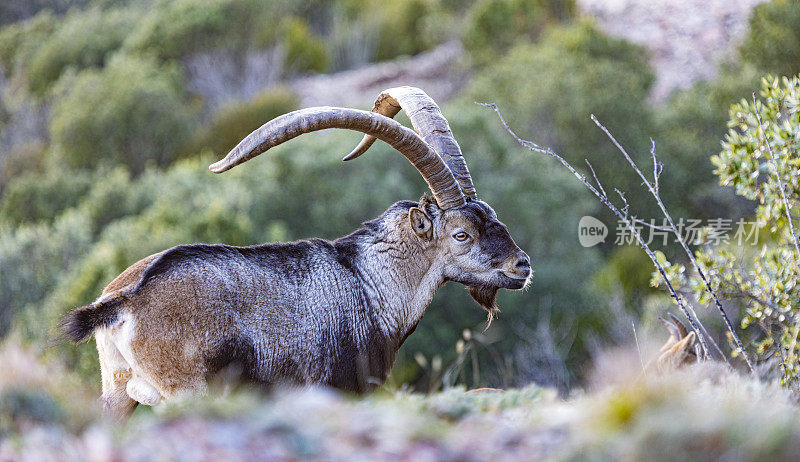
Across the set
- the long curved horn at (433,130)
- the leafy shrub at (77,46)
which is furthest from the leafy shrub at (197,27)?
the long curved horn at (433,130)

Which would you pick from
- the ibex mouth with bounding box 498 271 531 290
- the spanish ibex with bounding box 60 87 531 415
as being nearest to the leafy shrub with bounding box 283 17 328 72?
the spanish ibex with bounding box 60 87 531 415

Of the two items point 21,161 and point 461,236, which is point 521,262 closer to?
point 461,236

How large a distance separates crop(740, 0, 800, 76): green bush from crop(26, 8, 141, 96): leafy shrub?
3950 centimetres

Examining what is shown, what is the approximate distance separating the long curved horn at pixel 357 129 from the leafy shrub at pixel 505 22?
50003mm

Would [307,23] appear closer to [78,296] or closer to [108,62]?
[108,62]

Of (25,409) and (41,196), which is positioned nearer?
(25,409)

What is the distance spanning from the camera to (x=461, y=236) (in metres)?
7.04

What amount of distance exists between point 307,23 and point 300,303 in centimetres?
6434

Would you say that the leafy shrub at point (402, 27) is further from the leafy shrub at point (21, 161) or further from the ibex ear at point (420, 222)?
the ibex ear at point (420, 222)

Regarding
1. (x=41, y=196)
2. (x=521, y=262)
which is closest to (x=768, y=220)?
(x=521, y=262)

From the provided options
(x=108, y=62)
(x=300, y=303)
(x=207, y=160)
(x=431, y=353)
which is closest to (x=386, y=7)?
(x=108, y=62)

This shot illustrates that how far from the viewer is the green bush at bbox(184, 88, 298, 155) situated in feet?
155

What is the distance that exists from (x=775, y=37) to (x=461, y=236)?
37663 mm

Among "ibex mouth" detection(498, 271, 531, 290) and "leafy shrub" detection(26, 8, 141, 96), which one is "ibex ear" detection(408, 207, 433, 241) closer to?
"ibex mouth" detection(498, 271, 531, 290)
